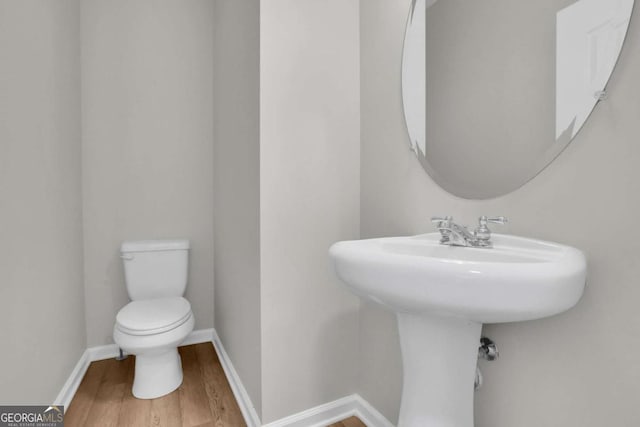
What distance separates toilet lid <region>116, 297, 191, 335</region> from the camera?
1.57m

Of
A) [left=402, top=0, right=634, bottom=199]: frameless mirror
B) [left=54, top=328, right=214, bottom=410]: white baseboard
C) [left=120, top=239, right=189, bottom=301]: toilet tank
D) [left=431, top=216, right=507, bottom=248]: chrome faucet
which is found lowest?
[left=54, top=328, right=214, bottom=410]: white baseboard

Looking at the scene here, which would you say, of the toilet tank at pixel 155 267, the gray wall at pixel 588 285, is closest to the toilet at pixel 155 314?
the toilet tank at pixel 155 267

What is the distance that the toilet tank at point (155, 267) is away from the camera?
2.00m

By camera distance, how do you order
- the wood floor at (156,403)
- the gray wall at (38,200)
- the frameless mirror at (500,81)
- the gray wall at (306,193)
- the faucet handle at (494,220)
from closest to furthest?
the frameless mirror at (500,81) < the faucet handle at (494,220) < the gray wall at (38,200) < the gray wall at (306,193) < the wood floor at (156,403)

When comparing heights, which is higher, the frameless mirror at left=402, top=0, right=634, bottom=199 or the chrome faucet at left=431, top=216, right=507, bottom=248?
the frameless mirror at left=402, top=0, right=634, bottom=199

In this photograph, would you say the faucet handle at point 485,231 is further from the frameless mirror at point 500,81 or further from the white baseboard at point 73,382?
the white baseboard at point 73,382

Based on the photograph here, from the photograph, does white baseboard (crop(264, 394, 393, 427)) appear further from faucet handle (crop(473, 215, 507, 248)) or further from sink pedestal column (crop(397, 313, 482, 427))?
faucet handle (crop(473, 215, 507, 248))

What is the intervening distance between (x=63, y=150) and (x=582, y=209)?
2163 mm

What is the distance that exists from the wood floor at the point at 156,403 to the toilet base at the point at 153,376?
3cm

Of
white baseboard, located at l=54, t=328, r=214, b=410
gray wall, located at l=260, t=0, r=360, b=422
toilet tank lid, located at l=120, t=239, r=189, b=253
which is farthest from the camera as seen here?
toilet tank lid, located at l=120, t=239, r=189, b=253

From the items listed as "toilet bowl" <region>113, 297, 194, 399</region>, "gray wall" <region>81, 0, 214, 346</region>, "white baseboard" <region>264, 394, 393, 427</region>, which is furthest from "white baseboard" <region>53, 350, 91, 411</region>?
"white baseboard" <region>264, 394, 393, 427</region>

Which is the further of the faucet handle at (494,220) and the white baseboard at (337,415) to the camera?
the white baseboard at (337,415)

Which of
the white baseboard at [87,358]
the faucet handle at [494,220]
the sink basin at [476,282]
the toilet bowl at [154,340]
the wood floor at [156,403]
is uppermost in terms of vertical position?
the faucet handle at [494,220]

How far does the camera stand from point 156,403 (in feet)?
5.35
